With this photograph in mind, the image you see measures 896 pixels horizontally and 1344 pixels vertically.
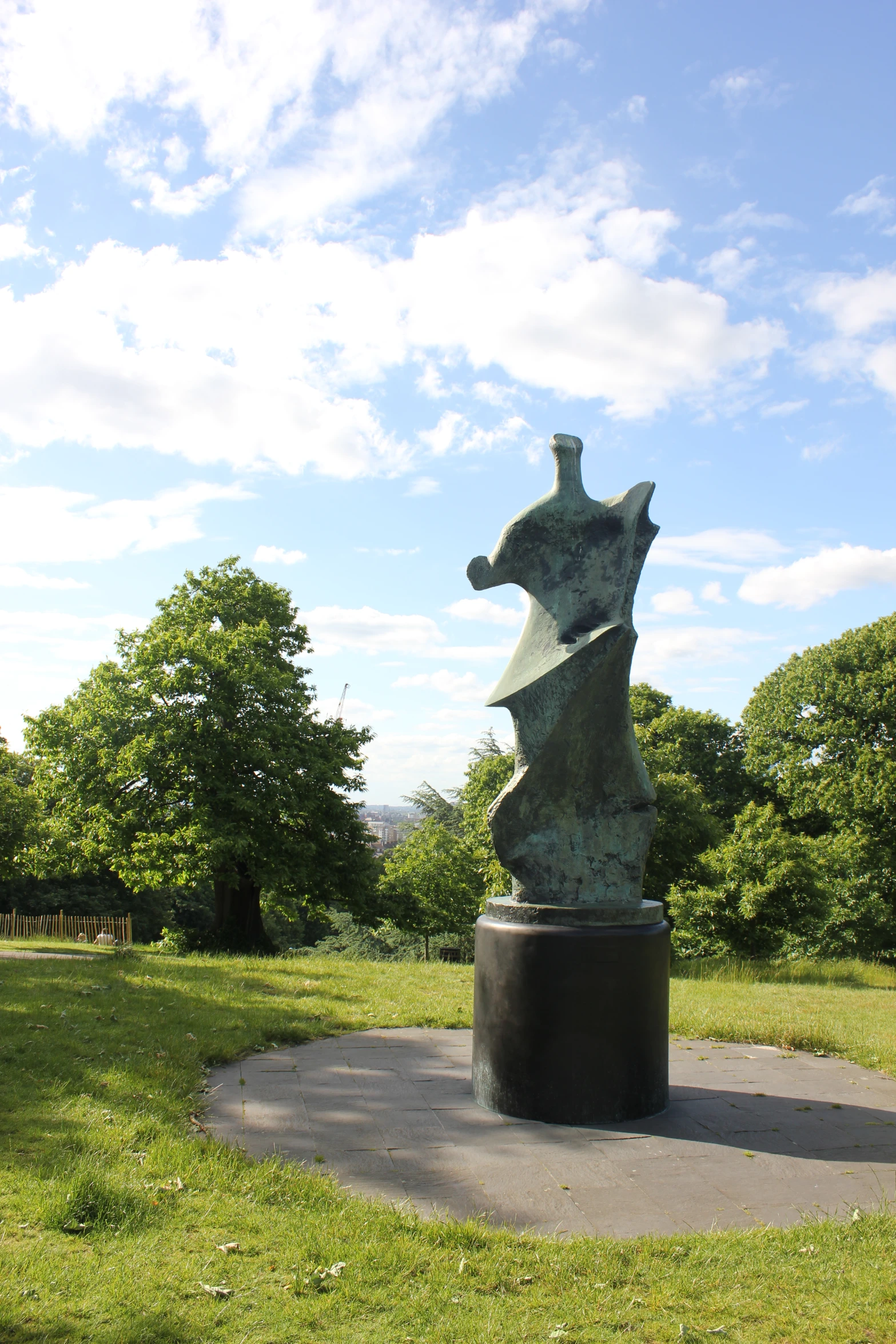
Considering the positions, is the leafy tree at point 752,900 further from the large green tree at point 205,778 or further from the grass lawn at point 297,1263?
the grass lawn at point 297,1263

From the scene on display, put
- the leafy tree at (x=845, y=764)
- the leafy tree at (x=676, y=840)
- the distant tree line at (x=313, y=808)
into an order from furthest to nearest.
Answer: the leafy tree at (x=845, y=764), the leafy tree at (x=676, y=840), the distant tree line at (x=313, y=808)

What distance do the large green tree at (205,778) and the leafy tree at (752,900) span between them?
27.5ft

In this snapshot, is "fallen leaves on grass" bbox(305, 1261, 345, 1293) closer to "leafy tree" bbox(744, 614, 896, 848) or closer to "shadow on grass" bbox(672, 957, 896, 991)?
"shadow on grass" bbox(672, 957, 896, 991)

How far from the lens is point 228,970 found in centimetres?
1159

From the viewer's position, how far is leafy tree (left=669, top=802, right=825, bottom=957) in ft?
56.0

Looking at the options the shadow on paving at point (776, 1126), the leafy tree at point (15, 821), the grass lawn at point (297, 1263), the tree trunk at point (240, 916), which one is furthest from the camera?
the leafy tree at point (15, 821)

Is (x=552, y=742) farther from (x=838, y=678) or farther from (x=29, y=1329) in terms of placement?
(x=838, y=678)

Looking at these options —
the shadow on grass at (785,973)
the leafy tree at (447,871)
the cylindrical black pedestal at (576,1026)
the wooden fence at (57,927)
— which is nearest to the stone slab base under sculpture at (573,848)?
the cylindrical black pedestal at (576,1026)

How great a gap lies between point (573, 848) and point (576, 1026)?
114 cm

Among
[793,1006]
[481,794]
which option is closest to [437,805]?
[481,794]

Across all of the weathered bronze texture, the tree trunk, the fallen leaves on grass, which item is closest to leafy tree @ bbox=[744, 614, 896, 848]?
the tree trunk

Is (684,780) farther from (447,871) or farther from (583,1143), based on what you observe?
(583,1143)

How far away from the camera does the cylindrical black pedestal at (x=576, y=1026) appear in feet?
18.3

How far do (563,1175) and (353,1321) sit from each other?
5.89 ft
